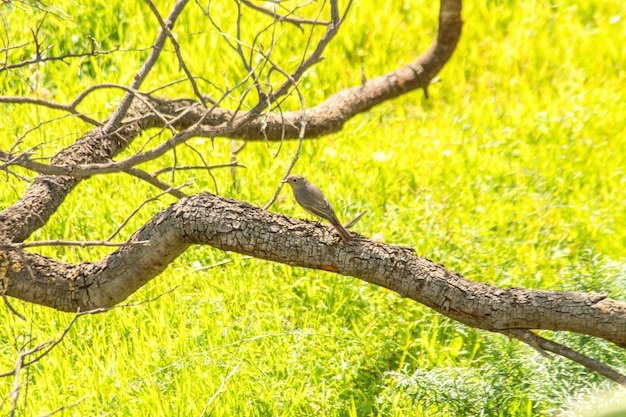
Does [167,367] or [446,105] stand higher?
[446,105]

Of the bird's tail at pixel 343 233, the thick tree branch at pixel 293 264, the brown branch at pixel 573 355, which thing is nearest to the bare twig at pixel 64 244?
the thick tree branch at pixel 293 264

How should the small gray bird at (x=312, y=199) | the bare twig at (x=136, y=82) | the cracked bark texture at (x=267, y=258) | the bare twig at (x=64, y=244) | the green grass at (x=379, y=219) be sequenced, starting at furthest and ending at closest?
the green grass at (x=379, y=219) → the small gray bird at (x=312, y=199) → the bare twig at (x=136, y=82) → the cracked bark texture at (x=267, y=258) → the bare twig at (x=64, y=244)

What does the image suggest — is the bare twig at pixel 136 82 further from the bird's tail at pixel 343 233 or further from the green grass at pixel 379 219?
the bird's tail at pixel 343 233

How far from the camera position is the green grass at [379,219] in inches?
177

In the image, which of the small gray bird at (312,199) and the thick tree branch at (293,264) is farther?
the small gray bird at (312,199)

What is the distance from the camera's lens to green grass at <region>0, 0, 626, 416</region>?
4492 mm

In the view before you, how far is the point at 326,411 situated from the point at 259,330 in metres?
0.65

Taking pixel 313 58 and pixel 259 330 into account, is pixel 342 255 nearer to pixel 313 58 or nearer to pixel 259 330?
pixel 313 58

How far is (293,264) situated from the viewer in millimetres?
3658

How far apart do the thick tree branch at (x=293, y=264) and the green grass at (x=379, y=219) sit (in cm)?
34

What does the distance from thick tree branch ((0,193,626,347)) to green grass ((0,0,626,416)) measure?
13.2 inches

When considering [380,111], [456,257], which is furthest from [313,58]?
[380,111]

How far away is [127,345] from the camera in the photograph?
4816mm

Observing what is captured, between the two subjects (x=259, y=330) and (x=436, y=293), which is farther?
(x=259, y=330)
